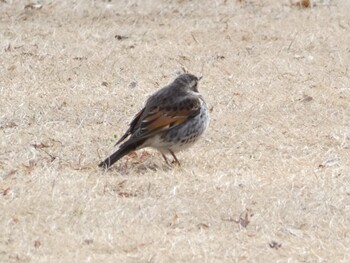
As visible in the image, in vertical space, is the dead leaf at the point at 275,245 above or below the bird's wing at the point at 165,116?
above

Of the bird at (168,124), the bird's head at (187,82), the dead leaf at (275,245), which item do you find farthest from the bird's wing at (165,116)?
the dead leaf at (275,245)

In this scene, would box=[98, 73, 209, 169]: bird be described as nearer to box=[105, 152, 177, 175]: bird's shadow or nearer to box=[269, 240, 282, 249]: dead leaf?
box=[105, 152, 177, 175]: bird's shadow

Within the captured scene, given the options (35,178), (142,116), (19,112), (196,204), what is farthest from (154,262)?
(19,112)

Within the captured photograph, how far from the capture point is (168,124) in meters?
9.05

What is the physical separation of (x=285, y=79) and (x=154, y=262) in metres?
4.87

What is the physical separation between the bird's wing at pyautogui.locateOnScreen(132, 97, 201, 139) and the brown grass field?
315mm

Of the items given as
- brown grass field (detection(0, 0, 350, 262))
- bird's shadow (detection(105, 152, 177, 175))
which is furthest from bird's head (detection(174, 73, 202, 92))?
bird's shadow (detection(105, 152, 177, 175))

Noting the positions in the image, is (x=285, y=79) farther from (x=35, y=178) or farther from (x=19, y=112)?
(x=35, y=178)

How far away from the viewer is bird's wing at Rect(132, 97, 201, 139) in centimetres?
891

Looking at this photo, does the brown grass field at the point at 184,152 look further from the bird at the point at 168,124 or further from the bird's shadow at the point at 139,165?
the bird at the point at 168,124

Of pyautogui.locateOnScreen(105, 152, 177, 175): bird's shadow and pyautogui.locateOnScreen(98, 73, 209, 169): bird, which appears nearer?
pyautogui.locateOnScreen(105, 152, 177, 175): bird's shadow

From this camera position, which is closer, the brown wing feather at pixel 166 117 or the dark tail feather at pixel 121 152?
the dark tail feather at pixel 121 152

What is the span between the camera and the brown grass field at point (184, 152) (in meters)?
7.28

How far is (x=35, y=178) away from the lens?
26.9 ft
